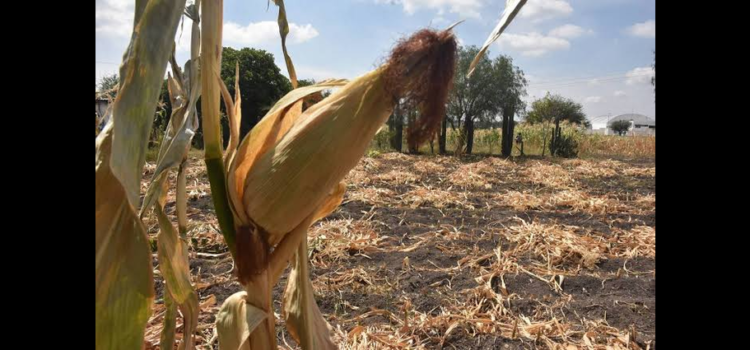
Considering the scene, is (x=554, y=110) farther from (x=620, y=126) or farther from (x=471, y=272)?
(x=471, y=272)

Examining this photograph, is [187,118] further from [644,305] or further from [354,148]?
[644,305]

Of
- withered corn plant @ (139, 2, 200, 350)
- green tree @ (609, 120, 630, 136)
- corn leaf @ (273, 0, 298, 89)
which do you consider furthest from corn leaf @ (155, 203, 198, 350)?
green tree @ (609, 120, 630, 136)

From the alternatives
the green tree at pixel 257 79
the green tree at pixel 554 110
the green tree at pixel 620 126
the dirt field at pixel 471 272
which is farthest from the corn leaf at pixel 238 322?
the green tree at pixel 620 126

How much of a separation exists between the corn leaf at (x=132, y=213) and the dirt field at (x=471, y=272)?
3.16 feet

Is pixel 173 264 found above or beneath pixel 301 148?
beneath

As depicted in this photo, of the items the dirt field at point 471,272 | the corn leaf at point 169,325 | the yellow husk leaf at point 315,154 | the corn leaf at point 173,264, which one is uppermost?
the yellow husk leaf at point 315,154

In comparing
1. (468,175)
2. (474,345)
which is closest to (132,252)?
(474,345)

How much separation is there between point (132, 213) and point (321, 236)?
249 centimetres

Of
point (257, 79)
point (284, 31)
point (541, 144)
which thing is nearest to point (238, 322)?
point (284, 31)

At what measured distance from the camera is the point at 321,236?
283cm

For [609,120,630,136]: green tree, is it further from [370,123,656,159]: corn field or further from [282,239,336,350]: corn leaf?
[282,239,336,350]: corn leaf

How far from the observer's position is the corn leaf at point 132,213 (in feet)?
1.18

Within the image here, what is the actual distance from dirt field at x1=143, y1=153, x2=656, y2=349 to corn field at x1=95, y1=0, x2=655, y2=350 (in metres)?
0.01

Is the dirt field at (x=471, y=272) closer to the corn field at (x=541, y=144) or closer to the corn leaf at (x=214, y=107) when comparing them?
the corn leaf at (x=214, y=107)
